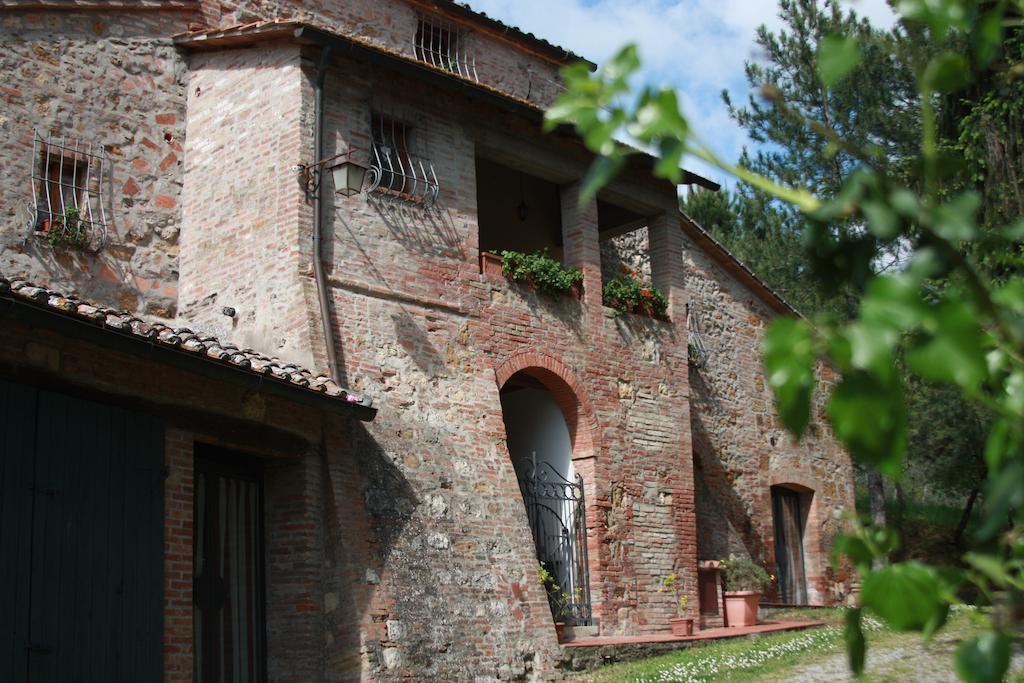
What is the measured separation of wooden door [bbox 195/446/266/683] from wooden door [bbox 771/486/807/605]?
9.13 metres

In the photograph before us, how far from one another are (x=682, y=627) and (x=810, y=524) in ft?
17.0

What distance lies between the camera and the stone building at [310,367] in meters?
8.19

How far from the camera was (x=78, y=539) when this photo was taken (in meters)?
7.97

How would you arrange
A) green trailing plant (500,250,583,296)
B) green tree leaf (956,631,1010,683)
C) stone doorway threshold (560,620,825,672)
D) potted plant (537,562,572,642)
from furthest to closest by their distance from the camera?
green trailing plant (500,250,583,296) → potted plant (537,562,572,642) → stone doorway threshold (560,620,825,672) → green tree leaf (956,631,1010,683)

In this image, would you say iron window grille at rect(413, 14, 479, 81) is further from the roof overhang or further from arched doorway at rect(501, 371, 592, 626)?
the roof overhang

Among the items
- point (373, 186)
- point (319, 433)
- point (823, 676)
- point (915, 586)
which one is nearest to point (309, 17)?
point (373, 186)

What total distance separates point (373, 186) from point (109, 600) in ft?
15.8

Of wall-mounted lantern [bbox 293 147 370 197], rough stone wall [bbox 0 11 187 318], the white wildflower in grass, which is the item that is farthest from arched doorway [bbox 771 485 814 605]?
rough stone wall [bbox 0 11 187 318]

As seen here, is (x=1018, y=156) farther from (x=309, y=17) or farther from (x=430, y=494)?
(x=309, y=17)

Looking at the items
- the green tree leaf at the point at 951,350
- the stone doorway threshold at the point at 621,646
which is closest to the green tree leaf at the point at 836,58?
the green tree leaf at the point at 951,350

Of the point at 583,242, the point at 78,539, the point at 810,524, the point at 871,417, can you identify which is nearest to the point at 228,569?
the point at 78,539

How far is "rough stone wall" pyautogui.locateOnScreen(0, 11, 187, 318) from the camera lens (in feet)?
36.1

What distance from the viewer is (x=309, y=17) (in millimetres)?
14008

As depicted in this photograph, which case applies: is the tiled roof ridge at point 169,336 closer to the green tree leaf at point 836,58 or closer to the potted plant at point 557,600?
the potted plant at point 557,600
